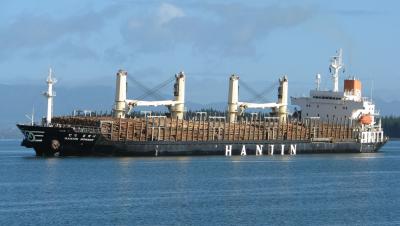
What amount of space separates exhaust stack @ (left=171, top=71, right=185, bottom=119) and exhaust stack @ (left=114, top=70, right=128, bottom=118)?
6.52 metres

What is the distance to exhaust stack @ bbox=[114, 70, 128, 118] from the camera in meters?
96.2

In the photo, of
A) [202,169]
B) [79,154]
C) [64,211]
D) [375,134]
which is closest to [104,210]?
[64,211]

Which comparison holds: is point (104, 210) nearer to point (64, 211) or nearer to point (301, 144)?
point (64, 211)

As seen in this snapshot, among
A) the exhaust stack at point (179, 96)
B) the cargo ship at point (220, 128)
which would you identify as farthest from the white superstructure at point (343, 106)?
the exhaust stack at point (179, 96)

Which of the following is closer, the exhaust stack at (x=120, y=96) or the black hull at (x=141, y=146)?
the black hull at (x=141, y=146)

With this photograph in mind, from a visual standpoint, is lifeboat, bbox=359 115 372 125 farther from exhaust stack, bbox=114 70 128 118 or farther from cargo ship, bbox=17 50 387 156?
exhaust stack, bbox=114 70 128 118

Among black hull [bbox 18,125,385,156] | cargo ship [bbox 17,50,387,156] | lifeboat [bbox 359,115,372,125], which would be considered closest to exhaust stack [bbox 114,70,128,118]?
cargo ship [bbox 17,50,387,156]

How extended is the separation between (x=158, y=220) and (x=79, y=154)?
119ft

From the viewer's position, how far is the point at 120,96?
96.6 metres

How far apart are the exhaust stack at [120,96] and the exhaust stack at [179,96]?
6.52m

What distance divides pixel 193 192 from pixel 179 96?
39861 millimetres

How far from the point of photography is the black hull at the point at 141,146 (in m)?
84.9

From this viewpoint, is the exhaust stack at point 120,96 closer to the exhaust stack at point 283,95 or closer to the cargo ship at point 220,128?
the cargo ship at point 220,128

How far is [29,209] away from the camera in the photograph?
5350 centimetres
